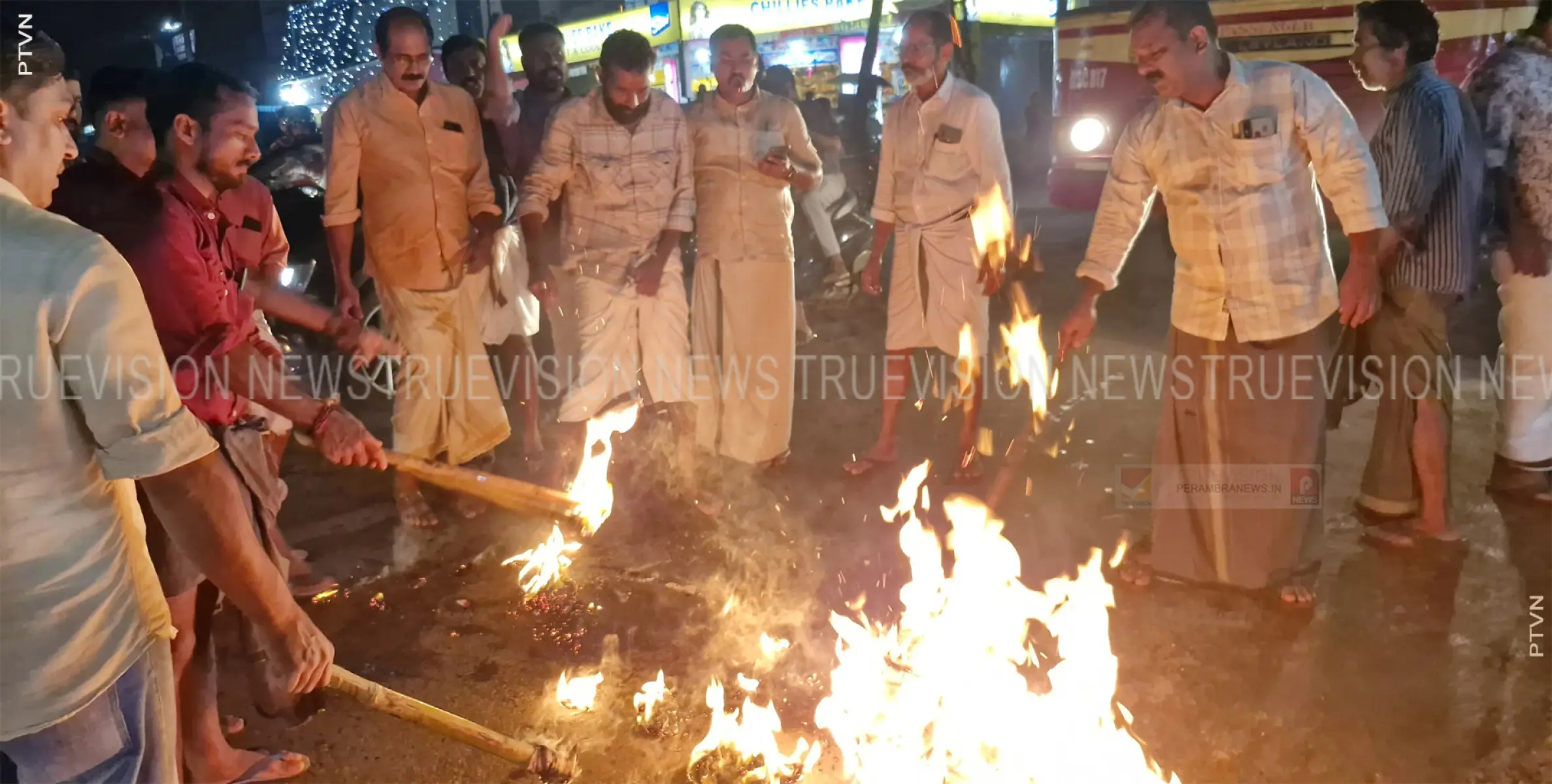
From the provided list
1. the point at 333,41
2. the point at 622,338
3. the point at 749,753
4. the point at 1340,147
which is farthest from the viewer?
the point at 333,41

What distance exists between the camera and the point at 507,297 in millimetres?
5254

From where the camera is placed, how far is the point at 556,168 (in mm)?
4613

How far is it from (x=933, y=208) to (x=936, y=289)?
41 centimetres

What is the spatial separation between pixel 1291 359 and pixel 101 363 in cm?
356

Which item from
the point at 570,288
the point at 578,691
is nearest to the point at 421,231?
the point at 570,288

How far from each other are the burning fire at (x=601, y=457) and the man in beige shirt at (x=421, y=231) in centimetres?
65

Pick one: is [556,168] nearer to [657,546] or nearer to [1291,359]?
[657,546]

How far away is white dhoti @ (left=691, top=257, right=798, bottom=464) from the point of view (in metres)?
5.00

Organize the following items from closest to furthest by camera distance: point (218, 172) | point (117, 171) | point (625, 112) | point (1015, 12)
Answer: point (117, 171) → point (218, 172) → point (625, 112) → point (1015, 12)

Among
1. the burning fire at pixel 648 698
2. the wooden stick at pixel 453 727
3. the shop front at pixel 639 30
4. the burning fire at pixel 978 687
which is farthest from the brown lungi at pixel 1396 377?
the shop front at pixel 639 30

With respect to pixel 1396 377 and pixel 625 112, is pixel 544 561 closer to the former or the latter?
pixel 625 112

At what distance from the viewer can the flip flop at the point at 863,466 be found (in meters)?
5.19

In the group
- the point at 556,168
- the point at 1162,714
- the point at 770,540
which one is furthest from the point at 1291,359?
the point at 556,168

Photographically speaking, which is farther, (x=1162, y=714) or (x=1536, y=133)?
(x=1536, y=133)
